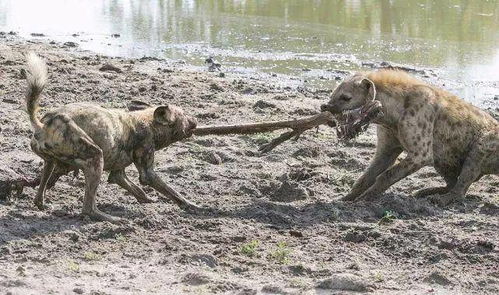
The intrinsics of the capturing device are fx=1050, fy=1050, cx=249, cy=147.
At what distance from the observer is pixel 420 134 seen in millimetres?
8859

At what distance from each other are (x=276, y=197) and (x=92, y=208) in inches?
67.5

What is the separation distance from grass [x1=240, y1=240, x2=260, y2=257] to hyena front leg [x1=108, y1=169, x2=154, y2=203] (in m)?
1.24

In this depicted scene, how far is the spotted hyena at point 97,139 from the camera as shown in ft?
23.8

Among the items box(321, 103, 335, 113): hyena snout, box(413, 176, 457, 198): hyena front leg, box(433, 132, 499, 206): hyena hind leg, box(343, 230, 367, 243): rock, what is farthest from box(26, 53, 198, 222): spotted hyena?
box(433, 132, 499, 206): hyena hind leg

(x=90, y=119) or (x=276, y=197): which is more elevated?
(x=90, y=119)

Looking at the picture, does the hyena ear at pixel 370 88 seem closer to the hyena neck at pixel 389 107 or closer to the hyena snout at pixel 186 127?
the hyena neck at pixel 389 107

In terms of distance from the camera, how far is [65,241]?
6.99 m

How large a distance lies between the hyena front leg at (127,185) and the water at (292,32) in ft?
19.2

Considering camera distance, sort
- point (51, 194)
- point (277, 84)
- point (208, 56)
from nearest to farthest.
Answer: point (51, 194), point (277, 84), point (208, 56)

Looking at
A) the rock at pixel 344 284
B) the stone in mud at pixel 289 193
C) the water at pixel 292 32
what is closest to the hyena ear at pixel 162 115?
the stone in mud at pixel 289 193

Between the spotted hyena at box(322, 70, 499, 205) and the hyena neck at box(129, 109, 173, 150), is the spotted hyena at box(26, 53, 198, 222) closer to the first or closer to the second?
the hyena neck at box(129, 109, 173, 150)

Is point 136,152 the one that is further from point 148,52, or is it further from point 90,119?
point 148,52

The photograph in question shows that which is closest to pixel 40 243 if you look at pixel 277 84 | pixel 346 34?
pixel 277 84

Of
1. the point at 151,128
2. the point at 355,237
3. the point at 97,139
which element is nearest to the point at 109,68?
the point at 151,128
